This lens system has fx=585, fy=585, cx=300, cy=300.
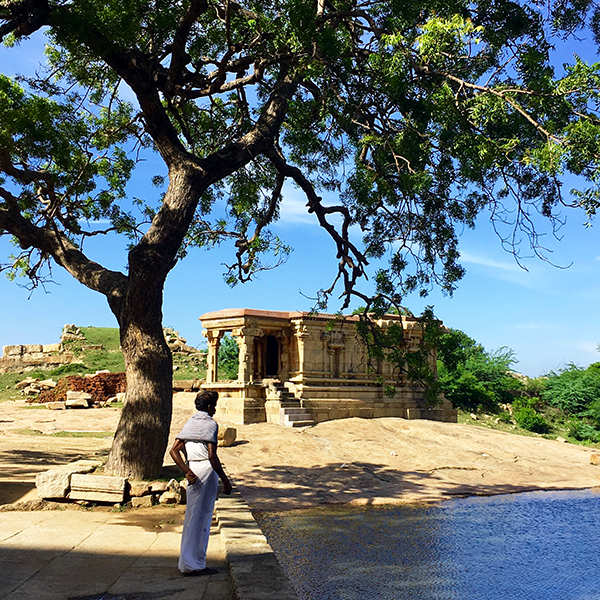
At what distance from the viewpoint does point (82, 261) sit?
9078 mm

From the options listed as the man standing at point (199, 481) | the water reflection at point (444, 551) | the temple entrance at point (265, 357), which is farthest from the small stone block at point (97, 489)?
the temple entrance at point (265, 357)

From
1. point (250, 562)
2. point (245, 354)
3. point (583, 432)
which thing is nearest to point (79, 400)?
point (245, 354)

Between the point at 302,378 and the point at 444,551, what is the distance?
39.6 feet

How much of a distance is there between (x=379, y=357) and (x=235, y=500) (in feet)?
13.4

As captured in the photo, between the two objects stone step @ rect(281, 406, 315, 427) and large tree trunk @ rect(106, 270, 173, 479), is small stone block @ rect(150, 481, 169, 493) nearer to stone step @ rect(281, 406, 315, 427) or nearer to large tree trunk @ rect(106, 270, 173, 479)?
large tree trunk @ rect(106, 270, 173, 479)

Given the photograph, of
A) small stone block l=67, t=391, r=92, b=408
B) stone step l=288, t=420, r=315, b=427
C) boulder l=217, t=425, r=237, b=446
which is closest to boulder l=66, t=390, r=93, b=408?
small stone block l=67, t=391, r=92, b=408

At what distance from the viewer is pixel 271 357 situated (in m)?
22.5

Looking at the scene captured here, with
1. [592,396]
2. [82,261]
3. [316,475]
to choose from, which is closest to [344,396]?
[316,475]

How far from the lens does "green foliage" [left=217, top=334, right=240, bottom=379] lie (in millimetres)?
28438

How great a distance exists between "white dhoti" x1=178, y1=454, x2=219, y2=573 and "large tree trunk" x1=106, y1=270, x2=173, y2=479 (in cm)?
328

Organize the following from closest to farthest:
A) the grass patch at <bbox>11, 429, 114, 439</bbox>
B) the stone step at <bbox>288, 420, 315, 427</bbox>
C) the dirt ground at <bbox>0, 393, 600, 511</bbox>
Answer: the dirt ground at <bbox>0, 393, 600, 511</bbox> → the grass patch at <bbox>11, 429, 114, 439</bbox> → the stone step at <bbox>288, 420, 315, 427</bbox>

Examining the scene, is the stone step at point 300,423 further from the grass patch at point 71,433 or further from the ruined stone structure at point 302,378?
the grass patch at point 71,433

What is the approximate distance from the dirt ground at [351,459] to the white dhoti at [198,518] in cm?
433

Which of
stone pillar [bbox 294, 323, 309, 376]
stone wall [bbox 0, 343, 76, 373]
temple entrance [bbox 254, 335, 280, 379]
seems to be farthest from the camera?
stone wall [bbox 0, 343, 76, 373]
